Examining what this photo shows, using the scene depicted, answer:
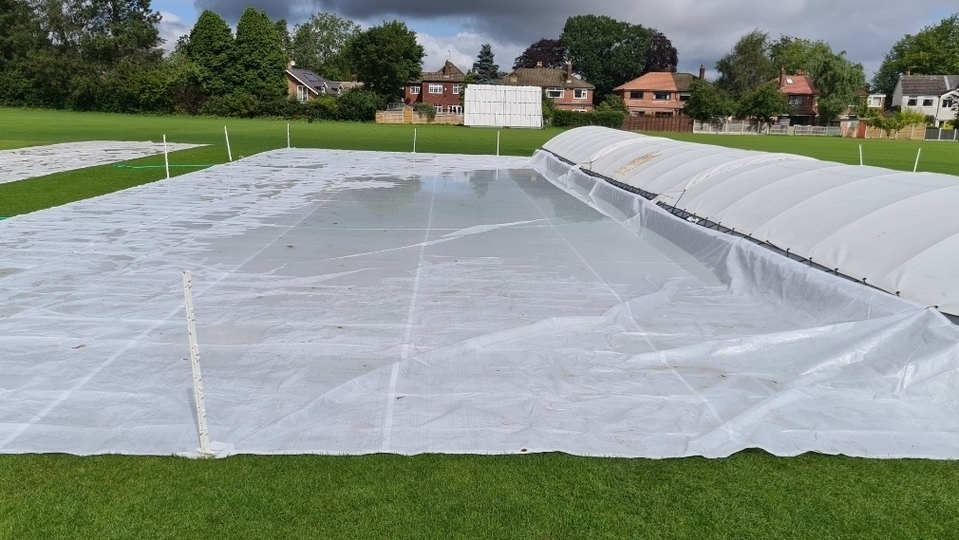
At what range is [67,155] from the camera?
67.2ft

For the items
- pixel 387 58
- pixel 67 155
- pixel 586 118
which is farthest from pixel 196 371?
pixel 387 58

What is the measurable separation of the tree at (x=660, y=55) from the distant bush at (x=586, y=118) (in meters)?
64.9

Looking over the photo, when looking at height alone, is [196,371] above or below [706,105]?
below

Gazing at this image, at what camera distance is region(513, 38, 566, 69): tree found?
4587 inches

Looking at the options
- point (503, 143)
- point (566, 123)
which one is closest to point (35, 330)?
point (503, 143)

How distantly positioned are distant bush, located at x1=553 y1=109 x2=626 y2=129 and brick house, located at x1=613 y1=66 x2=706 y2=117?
80.7 ft

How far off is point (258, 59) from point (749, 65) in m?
53.6

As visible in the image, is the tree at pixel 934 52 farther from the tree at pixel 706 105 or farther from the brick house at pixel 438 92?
the brick house at pixel 438 92

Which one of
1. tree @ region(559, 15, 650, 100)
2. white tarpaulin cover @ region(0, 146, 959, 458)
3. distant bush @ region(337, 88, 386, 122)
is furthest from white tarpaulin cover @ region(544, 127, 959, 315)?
tree @ region(559, 15, 650, 100)

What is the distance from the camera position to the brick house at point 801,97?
7612cm

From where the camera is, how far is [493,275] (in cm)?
777

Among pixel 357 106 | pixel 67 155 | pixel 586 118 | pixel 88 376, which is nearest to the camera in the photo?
pixel 88 376

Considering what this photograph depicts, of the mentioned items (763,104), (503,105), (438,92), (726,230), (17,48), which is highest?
(17,48)

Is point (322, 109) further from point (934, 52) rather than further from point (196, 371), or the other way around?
point (934, 52)
